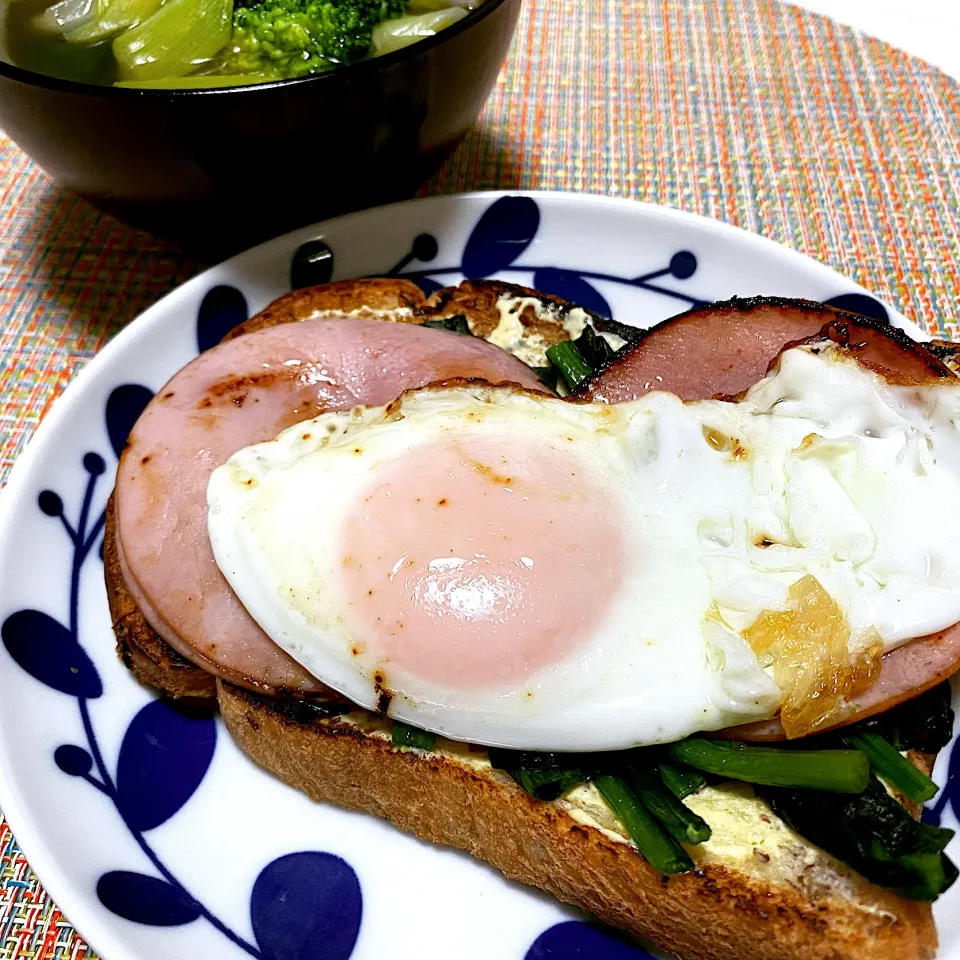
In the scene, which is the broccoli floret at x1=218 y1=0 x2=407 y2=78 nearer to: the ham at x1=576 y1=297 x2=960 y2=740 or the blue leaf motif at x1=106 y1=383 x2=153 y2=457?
the blue leaf motif at x1=106 y1=383 x2=153 y2=457

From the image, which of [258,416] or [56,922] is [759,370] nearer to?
[258,416]

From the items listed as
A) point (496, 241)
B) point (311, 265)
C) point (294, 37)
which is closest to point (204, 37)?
point (294, 37)

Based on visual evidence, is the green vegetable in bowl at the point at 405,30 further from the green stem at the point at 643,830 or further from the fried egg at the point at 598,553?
the green stem at the point at 643,830

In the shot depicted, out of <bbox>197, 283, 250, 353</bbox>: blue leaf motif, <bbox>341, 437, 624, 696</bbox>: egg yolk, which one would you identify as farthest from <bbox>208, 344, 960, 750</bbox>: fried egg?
<bbox>197, 283, 250, 353</bbox>: blue leaf motif

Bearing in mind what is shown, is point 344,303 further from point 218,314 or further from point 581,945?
point 581,945

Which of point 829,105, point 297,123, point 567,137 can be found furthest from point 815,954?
point 829,105

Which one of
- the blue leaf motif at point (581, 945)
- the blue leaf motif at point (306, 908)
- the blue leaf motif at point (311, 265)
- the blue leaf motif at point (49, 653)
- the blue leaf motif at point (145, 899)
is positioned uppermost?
the blue leaf motif at point (311, 265)

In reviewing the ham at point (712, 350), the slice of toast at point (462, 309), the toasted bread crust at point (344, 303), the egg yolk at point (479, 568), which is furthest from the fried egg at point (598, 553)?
the toasted bread crust at point (344, 303)
